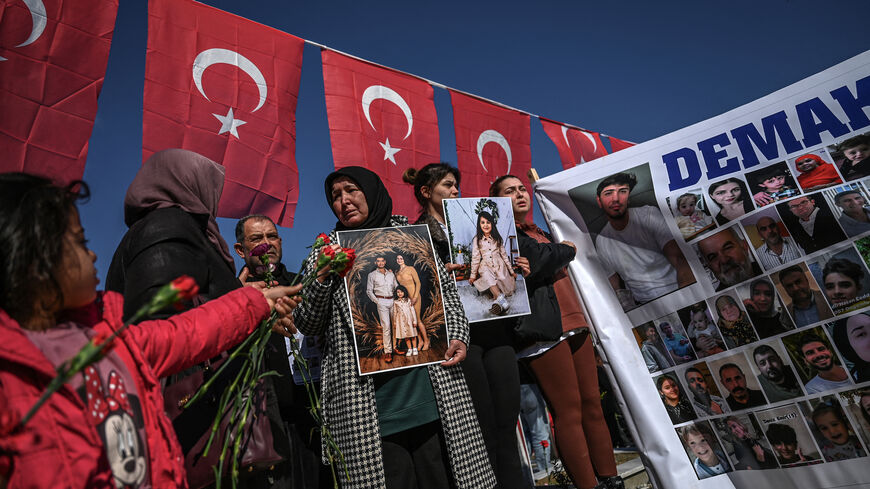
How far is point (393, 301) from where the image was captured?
1.94 metres

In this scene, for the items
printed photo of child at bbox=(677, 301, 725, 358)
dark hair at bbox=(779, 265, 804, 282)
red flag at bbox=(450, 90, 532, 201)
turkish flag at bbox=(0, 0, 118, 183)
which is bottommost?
printed photo of child at bbox=(677, 301, 725, 358)

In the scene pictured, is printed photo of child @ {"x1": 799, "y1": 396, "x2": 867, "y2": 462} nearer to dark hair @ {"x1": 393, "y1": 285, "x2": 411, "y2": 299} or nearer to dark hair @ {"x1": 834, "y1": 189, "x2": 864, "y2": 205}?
dark hair @ {"x1": 834, "y1": 189, "x2": 864, "y2": 205}

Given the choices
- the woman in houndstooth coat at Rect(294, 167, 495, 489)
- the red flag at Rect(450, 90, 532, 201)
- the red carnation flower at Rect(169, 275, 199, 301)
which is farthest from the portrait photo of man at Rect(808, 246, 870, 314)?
the red flag at Rect(450, 90, 532, 201)

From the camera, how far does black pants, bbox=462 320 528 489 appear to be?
2.27 meters

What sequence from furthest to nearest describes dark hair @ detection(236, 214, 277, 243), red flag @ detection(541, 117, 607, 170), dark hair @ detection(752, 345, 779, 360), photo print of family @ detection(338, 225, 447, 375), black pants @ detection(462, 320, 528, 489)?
red flag @ detection(541, 117, 607, 170) < dark hair @ detection(236, 214, 277, 243) < black pants @ detection(462, 320, 528, 489) < dark hair @ detection(752, 345, 779, 360) < photo print of family @ detection(338, 225, 447, 375)

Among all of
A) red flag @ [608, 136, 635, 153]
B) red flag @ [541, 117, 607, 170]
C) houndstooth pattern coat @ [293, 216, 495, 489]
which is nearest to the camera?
houndstooth pattern coat @ [293, 216, 495, 489]

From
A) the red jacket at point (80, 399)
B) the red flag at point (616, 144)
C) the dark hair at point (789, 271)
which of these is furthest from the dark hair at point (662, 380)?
the red flag at point (616, 144)

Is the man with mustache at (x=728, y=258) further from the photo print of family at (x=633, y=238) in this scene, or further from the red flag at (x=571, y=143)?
the red flag at (x=571, y=143)

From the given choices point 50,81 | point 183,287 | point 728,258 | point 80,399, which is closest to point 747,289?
point 728,258

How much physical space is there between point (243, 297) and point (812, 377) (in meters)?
2.13

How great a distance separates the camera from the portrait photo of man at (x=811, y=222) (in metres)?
1.97

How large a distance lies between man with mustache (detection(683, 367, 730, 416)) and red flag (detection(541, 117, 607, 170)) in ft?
14.5

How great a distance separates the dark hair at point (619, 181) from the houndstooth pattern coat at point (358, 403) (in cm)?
105

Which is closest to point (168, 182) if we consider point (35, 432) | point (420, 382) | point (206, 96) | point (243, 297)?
point (243, 297)
